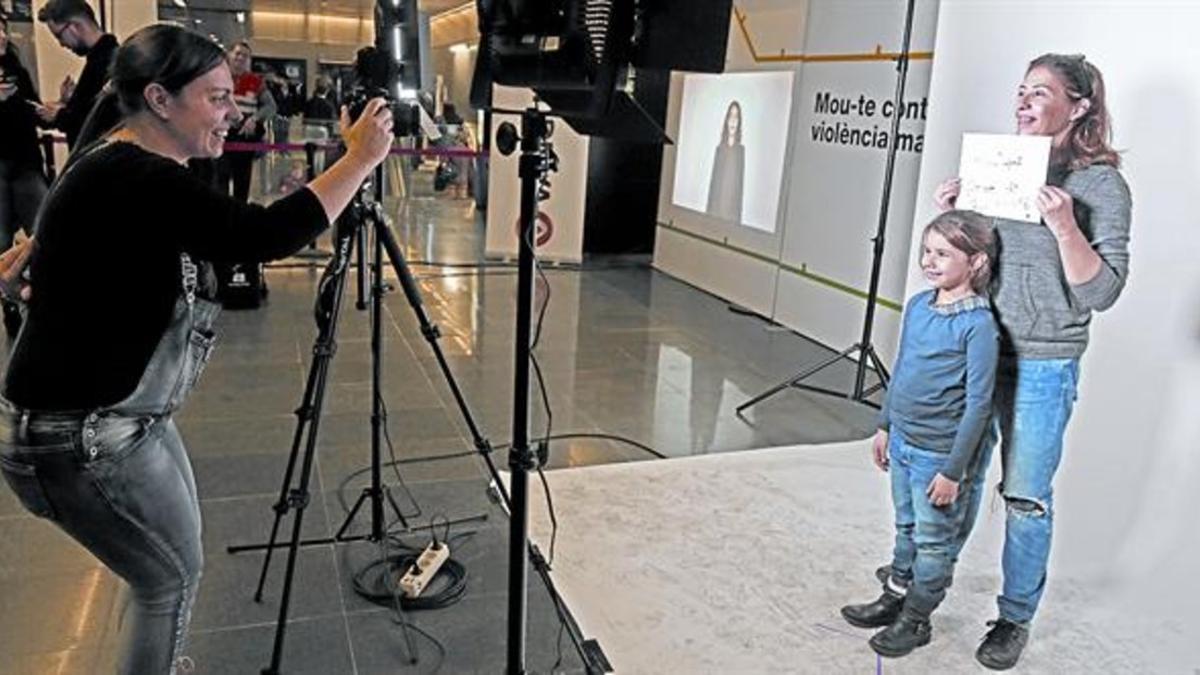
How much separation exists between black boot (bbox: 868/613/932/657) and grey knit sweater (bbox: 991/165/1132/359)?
72cm

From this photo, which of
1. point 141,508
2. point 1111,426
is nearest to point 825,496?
point 1111,426

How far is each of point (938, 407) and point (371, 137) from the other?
1.42 m

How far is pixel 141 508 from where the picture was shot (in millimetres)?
1429

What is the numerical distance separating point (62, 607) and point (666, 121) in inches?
225

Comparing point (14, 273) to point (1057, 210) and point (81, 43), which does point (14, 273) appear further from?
point (81, 43)

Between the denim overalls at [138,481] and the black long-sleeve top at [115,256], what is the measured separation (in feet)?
0.10

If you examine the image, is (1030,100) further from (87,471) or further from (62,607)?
(62,607)

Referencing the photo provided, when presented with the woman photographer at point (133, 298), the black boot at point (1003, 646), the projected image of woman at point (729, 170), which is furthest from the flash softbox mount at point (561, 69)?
the projected image of woman at point (729, 170)

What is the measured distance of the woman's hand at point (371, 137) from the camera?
4.94 feet

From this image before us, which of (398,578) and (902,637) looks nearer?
(902,637)

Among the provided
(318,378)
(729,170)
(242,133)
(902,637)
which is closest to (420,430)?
(318,378)

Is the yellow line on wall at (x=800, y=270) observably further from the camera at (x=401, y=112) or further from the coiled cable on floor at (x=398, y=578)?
the camera at (x=401, y=112)

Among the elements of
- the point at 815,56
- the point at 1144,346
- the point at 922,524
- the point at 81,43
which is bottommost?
the point at 922,524

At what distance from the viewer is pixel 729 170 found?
6.23 m
